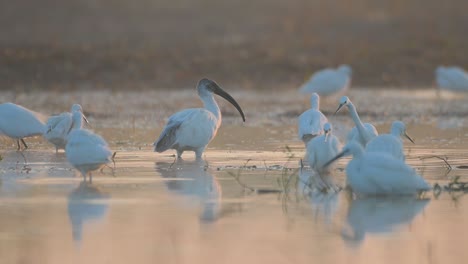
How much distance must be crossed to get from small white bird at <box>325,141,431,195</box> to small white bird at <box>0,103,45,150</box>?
5.80m

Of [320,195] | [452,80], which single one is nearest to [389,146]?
[320,195]

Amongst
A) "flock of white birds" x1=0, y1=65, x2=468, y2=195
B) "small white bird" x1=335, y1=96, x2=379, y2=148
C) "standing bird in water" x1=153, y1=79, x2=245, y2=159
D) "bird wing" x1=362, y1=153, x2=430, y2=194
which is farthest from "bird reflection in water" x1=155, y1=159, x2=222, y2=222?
"small white bird" x1=335, y1=96, x2=379, y2=148

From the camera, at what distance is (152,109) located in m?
20.7

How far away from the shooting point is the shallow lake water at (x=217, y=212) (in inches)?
296

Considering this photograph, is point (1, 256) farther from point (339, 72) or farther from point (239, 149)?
point (339, 72)

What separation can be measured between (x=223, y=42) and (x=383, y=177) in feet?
79.3

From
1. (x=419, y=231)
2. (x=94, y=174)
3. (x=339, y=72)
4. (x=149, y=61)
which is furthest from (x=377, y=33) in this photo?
(x=419, y=231)

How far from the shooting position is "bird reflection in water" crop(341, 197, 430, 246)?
8.13 m

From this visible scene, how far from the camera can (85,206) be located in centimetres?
934

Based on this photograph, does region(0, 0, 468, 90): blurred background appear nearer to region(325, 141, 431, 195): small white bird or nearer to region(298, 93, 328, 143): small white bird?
region(298, 93, 328, 143): small white bird

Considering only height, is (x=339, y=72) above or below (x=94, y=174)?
above

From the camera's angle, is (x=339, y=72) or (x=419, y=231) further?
(x=339, y=72)

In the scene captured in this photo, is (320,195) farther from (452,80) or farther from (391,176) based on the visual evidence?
(452,80)

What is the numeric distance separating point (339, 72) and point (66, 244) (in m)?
15.5
